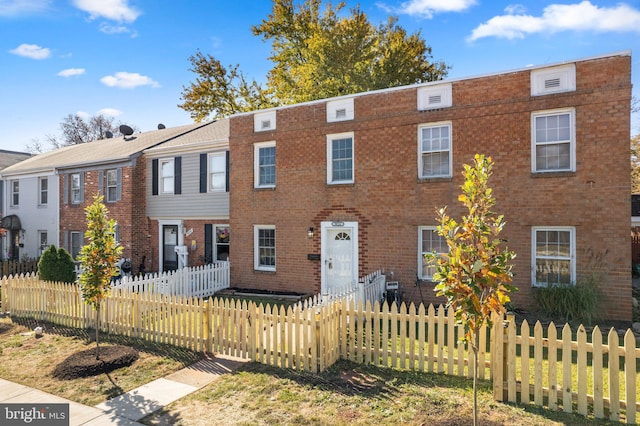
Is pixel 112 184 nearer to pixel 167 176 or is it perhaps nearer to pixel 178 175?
pixel 167 176

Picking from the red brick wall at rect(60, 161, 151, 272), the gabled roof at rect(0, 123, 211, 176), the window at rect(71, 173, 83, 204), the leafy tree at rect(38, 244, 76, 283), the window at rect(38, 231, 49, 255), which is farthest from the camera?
the window at rect(38, 231, 49, 255)

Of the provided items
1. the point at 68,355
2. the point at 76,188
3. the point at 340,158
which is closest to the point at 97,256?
the point at 68,355

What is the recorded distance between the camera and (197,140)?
17.4 meters

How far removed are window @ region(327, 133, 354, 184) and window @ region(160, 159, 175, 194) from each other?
8309 millimetres

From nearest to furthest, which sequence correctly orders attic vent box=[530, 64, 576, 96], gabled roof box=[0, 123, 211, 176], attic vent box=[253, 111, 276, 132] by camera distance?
1. attic vent box=[530, 64, 576, 96]
2. attic vent box=[253, 111, 276, 132]
3. gabled roof box=[0, 123, 211, 176]

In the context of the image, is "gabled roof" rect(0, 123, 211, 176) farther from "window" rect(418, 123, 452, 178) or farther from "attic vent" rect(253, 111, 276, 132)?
"window" rect(418, 123, 452, 178)

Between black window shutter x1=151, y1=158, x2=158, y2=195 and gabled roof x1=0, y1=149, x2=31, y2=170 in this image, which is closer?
black window shutter x1=151, y1=158, x2=158, y2=195

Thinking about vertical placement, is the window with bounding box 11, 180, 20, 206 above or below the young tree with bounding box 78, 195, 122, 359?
above

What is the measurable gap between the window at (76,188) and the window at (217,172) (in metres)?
8.60

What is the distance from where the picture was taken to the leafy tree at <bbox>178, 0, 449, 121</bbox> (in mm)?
24891

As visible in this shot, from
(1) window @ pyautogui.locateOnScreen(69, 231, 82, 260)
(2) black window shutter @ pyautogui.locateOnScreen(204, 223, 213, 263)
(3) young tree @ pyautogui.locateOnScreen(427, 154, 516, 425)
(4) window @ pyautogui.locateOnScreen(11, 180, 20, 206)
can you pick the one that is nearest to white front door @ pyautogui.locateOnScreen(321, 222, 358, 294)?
(2) black window shutter @ pyautogui.locateOnScreen(204, 223, 213, 263)

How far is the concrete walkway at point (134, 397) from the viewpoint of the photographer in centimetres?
520

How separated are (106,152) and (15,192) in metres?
8.56

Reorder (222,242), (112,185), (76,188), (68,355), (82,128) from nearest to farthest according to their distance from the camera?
(68,355) → (222,242) → (112,185) → (76,188) → (82,128)
